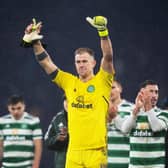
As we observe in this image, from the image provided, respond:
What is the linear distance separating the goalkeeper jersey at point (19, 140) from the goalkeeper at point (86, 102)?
263 cm

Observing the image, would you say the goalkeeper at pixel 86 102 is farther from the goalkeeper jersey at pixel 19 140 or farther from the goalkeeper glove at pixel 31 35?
the goalkeeper jersey at pixel 19 140

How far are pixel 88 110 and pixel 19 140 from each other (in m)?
2.75

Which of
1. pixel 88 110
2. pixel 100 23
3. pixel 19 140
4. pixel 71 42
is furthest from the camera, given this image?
pixel 71 42

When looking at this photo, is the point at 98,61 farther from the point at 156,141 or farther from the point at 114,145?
the point at 156,141

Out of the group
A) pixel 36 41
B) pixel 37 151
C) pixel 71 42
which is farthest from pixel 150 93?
pixel 71 42

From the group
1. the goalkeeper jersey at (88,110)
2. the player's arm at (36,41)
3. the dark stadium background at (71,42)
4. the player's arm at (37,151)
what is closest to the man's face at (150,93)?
the goalkeeper jersey at (88,110)

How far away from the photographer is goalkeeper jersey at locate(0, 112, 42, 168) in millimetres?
9086

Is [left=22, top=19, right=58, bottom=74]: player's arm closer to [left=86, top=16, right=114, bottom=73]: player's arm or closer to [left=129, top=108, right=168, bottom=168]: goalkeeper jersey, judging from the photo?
[left=86, top=16, right=114, bottom=73]: player's arm

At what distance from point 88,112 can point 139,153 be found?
3.87ft

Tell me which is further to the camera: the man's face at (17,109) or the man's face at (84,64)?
the man's face at (17,109)

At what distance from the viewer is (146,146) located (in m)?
7.46

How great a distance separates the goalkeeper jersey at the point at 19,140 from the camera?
29.8 ft

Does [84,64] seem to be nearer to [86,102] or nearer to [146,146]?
[86,102]

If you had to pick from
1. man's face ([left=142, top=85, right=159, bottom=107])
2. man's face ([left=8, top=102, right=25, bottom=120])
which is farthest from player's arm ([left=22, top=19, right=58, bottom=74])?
man's face ([left=8, top=102, right=25, bottom=120])
